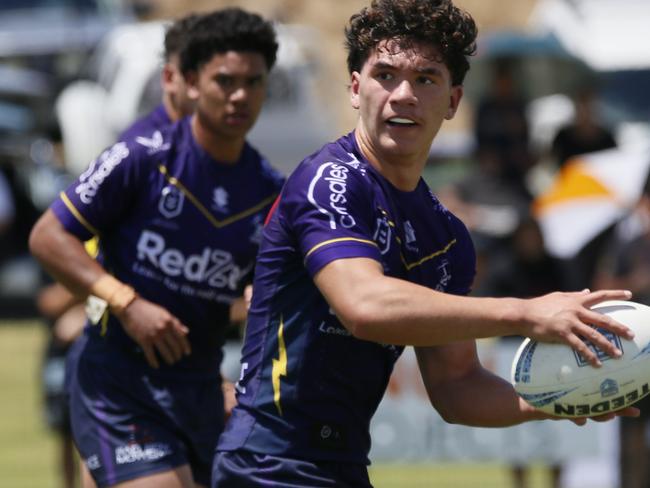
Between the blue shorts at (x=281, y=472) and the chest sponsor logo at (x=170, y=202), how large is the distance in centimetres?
145

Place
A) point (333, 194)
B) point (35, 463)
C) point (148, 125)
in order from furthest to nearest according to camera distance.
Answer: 1. point (35, 463)
2. point (148, 125)
3. point (333, 194)

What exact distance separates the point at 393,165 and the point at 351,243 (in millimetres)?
407

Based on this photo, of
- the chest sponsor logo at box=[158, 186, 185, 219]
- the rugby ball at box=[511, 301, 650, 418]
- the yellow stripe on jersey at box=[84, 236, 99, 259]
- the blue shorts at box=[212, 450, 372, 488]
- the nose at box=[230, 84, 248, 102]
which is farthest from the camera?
the yellow stripe on jersey at box=[84, 236, 99, 259]

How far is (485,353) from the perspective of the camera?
9.29 metres

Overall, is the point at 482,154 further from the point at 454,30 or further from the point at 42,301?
the point at 454,30

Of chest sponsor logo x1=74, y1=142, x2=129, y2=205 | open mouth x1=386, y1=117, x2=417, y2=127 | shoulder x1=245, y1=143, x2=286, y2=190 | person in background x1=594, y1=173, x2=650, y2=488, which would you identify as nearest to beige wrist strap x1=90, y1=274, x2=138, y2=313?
chest sponsor logo x1=74, y1=142, x2=129, y2=205

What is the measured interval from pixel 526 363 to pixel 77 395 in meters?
2.25

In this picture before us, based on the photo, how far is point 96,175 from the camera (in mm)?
5484

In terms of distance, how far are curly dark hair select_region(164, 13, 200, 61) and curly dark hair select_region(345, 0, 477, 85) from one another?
1.92 m

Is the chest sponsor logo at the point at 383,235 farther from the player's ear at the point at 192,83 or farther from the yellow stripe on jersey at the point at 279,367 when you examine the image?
the player's ear at the point at 192,83

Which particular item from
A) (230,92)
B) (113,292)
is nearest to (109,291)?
(113,292)

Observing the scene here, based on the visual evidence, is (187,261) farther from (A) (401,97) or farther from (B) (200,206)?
(A) (401,97)

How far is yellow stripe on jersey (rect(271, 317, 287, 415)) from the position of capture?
4.28 meters

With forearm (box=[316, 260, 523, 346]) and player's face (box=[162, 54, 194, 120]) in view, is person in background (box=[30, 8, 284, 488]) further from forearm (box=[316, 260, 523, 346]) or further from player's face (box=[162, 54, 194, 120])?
forearm (box=[316, 260, 523, 346])
